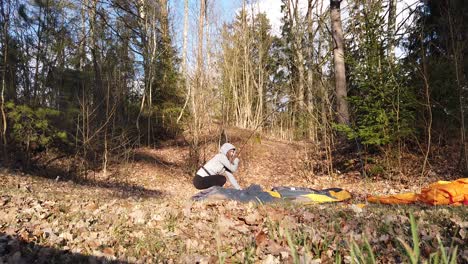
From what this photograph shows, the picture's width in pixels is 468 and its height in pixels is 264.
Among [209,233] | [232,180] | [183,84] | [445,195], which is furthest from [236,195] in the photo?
[183,84]

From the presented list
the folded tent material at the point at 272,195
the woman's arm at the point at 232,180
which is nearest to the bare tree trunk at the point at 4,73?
the woman's arm at the point at 232,180

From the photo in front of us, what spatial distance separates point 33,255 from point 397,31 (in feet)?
35.8

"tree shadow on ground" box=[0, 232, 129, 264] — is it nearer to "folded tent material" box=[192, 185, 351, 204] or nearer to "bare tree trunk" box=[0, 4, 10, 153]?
"folded tent material" box=[192, 185, 351, 204]

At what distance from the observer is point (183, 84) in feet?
65.2

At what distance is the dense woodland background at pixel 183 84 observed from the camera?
10039 mm

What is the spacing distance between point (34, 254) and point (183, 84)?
17275mm

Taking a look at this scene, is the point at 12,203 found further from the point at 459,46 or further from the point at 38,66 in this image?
the point at 38,66

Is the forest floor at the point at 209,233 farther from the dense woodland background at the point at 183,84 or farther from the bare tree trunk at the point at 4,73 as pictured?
the bare tree trunk at the point at 4,73

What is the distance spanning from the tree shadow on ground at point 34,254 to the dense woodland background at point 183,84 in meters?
5.12

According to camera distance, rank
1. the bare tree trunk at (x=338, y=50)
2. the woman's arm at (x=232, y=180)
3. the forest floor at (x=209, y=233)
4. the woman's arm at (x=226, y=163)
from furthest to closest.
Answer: the bare tree trunk at (x=338, y=50)
the woman's arm at (x=226, y=163)
the woman's arm at (x=232, y=180)
the forest floor at (x=209, y=233)

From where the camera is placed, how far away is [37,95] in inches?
569

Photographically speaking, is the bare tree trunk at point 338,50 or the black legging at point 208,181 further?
the bare tree trunk at point 338,50

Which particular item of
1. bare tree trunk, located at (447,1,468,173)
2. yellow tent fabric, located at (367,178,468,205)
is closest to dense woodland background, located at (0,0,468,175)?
bare tree trunk, located at (447,1,468,173)

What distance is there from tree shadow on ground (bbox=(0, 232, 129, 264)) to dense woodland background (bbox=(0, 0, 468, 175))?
5.12 m
